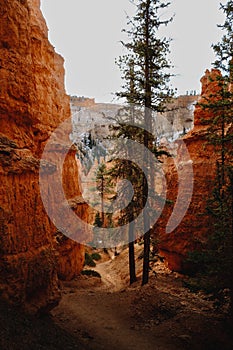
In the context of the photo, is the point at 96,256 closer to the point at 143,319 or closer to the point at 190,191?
the point at 190,191

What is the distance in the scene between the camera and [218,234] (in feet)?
28.3

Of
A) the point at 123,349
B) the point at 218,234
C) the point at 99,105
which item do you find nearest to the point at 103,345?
the point at 123,349

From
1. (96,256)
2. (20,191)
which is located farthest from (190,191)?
(96,256)

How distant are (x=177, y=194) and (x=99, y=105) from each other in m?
94.1

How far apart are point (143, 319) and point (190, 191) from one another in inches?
353

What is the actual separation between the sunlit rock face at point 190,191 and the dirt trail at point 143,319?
2.18 metres

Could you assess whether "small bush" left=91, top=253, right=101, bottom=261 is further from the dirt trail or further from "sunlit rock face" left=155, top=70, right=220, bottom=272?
the dirt trail

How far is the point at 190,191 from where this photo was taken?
1741 centimetres

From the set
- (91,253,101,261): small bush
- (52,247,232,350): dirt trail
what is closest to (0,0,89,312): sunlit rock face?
(52,247,232,350): dirt trail

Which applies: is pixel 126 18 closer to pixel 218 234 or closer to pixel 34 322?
pixel 218 234

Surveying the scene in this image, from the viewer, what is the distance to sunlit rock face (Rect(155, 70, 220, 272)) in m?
16.6

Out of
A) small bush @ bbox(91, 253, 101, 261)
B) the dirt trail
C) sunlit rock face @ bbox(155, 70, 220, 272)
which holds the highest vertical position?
sunlit rock face @ bbox(155, 70, 220, 272)

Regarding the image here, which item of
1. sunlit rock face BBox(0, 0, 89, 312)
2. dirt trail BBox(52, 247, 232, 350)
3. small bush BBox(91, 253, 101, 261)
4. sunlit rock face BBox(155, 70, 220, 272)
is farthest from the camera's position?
small bush BBox(91, 253, 101, 261)

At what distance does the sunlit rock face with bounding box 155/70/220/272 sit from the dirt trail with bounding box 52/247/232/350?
7.15 feet
